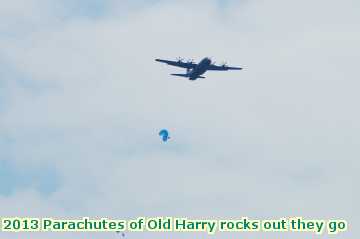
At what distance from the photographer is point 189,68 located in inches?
5807

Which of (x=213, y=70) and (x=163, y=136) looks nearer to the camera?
(x=163, y=136)

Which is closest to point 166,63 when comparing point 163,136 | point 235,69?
point 235,69

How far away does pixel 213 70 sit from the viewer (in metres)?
152

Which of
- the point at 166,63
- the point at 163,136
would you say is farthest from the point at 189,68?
the point at 163,136

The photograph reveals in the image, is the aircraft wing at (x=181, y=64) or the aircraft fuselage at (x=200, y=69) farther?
the aircraft wing at (x=181, y=64)

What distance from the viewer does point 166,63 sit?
147m

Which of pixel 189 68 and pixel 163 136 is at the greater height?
pixel 189 68

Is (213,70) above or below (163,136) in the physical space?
above

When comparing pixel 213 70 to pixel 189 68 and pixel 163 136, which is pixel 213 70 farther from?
pixel 163 136

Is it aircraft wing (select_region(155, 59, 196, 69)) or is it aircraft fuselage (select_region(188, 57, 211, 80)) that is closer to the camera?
aircraft fuselage (select_region(188, 57, 211, 80))

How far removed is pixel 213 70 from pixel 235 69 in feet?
20.4

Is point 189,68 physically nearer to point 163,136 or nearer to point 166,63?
point 166,63

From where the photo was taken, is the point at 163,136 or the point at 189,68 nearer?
the point at 163,136

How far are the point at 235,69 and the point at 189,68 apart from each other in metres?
13.5
